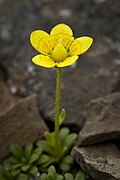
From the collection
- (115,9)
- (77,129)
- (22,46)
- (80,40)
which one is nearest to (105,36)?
(115,9)

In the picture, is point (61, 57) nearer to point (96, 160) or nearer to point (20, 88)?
point (96, 160)

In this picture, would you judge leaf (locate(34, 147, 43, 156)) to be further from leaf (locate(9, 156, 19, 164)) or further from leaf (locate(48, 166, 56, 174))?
leaf (locate(48, 166, 56, 174))

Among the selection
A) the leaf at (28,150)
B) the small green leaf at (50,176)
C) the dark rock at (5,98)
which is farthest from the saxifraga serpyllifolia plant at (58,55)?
the dark rock at (5,98)

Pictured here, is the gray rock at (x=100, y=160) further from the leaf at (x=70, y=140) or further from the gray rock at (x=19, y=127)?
the gray rock at (x=19, y=127)

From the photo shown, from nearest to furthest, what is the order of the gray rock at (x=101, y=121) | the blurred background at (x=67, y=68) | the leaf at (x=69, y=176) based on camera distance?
the leaf at (x=69, y=176), the gray rock at (x=101, y=121), the blurred background at (x=67, y=68)

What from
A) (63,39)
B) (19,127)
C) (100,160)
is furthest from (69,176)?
(63,39)

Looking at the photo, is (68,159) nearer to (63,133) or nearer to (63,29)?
(63,133)
